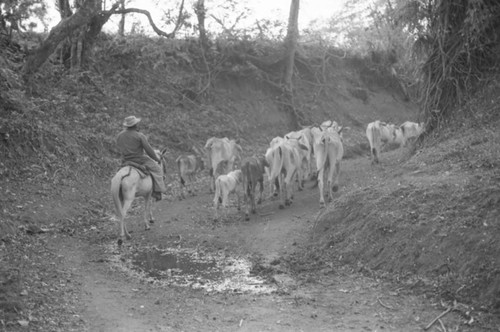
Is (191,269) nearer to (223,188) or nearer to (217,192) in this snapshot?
(217,192)

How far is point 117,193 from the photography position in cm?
1207

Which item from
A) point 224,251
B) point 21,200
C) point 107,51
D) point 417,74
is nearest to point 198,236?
point 224,251

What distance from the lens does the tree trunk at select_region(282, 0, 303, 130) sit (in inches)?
1144

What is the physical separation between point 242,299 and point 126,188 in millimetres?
4857

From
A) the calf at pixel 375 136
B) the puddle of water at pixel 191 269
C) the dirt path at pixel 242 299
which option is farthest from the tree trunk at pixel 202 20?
the puddle of water at pixel 191 269

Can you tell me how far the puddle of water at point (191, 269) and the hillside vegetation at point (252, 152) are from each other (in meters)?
1.15

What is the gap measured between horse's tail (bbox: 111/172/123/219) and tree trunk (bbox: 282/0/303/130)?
1744 cm

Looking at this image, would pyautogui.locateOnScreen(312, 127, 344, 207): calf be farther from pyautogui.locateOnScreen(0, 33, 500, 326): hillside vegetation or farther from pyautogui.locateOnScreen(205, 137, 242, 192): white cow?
pyautogui.locateOnScreen(205, 137, 242, 192): white cow

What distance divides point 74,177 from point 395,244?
31.4ft

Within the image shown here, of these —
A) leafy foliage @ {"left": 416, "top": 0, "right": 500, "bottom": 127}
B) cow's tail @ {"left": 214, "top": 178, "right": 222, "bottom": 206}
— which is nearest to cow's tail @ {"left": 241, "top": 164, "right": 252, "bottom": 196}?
cow's tail @ {"left": 214, "top": 178, "right": 222, "bottom": 206}

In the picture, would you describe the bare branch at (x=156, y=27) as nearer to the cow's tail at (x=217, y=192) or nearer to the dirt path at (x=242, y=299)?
the cow's tail at (x=217, y=192)

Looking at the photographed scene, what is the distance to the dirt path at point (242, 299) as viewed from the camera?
731 centimetres

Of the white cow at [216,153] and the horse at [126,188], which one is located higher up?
the white cow at [216,153]

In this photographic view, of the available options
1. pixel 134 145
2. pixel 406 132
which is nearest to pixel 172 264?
pixel 134 145
